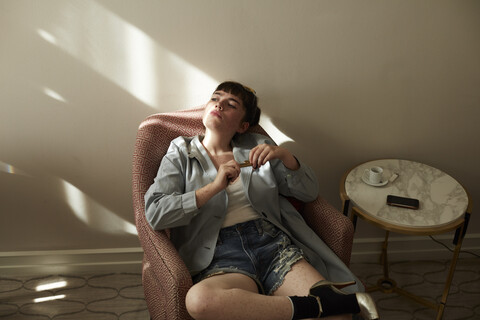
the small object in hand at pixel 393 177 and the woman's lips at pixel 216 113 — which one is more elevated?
the woman's lips at pixel 216 113

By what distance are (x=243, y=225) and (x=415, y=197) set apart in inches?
31.5

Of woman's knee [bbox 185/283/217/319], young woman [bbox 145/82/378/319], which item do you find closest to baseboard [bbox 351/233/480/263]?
young woman [bbox 145/82/378/319]

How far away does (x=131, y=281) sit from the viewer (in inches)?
94.5

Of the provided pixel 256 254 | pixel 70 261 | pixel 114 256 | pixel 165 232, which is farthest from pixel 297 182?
pixel 70 261

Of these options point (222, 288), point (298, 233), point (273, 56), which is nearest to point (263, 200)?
point (298, 233)

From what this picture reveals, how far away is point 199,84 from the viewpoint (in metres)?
2.11

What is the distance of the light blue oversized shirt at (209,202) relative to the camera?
1671 mm

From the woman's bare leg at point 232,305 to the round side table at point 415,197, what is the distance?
2.10 ft

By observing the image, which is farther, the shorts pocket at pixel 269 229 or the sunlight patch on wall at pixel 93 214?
the sunlight patch on wall at pixel 93 214

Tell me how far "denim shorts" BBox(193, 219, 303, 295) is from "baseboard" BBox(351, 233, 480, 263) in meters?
0.92

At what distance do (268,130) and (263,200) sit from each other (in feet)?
1.64

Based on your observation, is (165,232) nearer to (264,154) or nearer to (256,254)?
(256,254)

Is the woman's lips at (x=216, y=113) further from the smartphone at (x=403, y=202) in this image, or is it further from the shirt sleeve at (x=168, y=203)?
the smartphone at (x=403, y=202)

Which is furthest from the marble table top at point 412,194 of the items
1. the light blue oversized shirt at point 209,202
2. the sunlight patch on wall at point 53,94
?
the sunlight patch on wall at point 53,94
